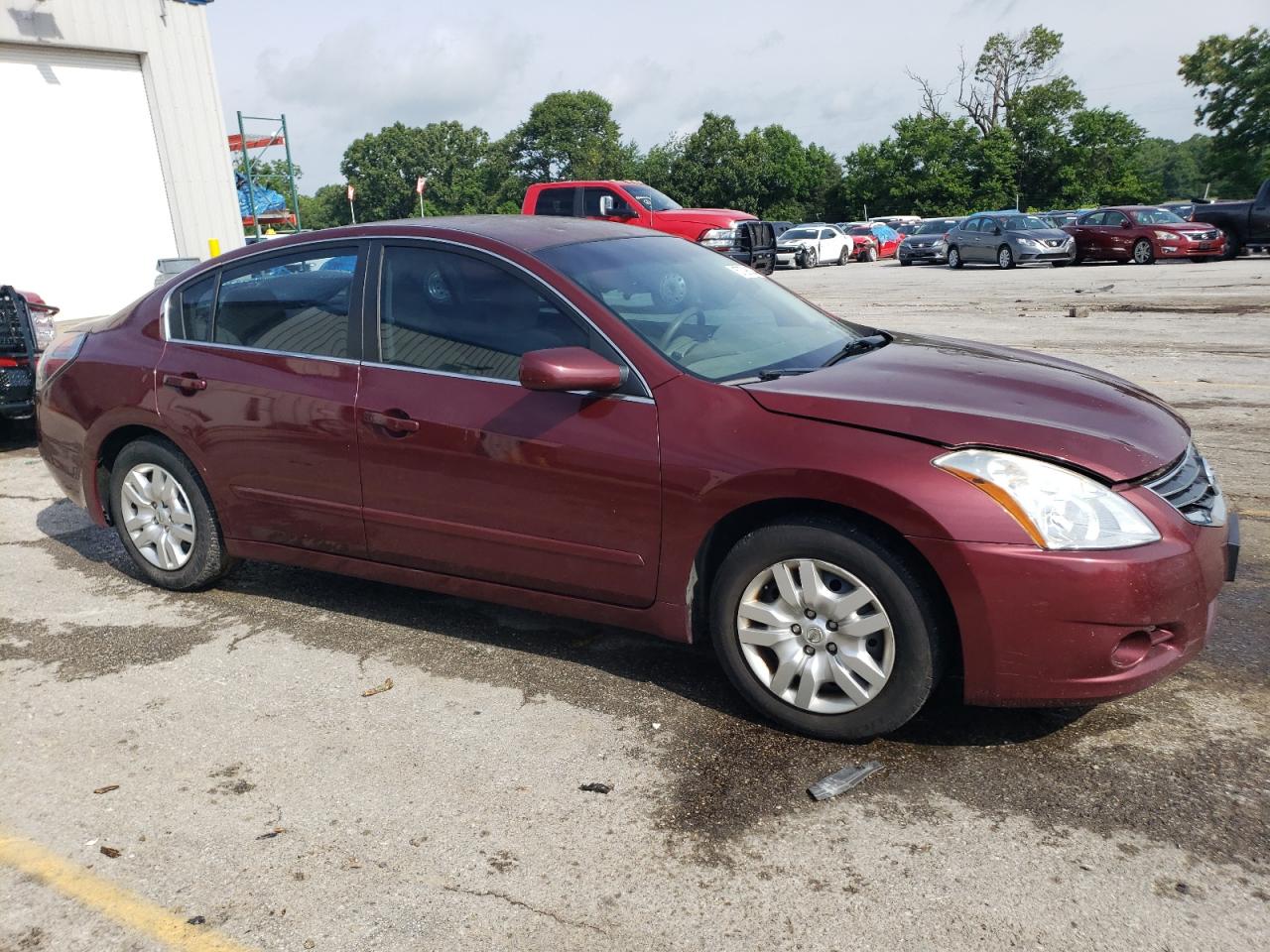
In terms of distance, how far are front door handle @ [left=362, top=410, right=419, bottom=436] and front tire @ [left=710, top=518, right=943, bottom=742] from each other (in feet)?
4.32

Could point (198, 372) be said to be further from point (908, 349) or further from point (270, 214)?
point (270, 214)

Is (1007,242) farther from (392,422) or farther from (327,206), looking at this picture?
(327,206)

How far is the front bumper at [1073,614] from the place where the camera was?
2.93 m

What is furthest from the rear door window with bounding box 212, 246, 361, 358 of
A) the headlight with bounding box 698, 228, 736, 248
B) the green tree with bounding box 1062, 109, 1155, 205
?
the green tree with bounding box 1062, 109, 1155, 205

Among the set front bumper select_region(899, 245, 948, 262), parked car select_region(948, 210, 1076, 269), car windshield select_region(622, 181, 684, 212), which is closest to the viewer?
car windshield select_region(622, 181, 684, 212)

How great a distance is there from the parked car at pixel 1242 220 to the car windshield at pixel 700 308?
78.8ft

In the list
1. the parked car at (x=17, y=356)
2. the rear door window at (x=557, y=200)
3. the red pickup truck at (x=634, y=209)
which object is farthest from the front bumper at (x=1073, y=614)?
the rear door window at (x=557, y=200)

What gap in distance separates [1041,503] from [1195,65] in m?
70.1

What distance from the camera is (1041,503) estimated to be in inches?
117

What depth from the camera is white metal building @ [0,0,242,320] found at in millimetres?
17219

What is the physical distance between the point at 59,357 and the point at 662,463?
338 centimetres

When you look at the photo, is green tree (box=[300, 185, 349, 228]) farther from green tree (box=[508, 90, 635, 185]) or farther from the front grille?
the front grille

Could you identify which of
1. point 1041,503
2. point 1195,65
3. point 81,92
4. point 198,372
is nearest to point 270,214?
point 81,92

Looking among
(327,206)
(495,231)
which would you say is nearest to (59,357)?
(495,231)
